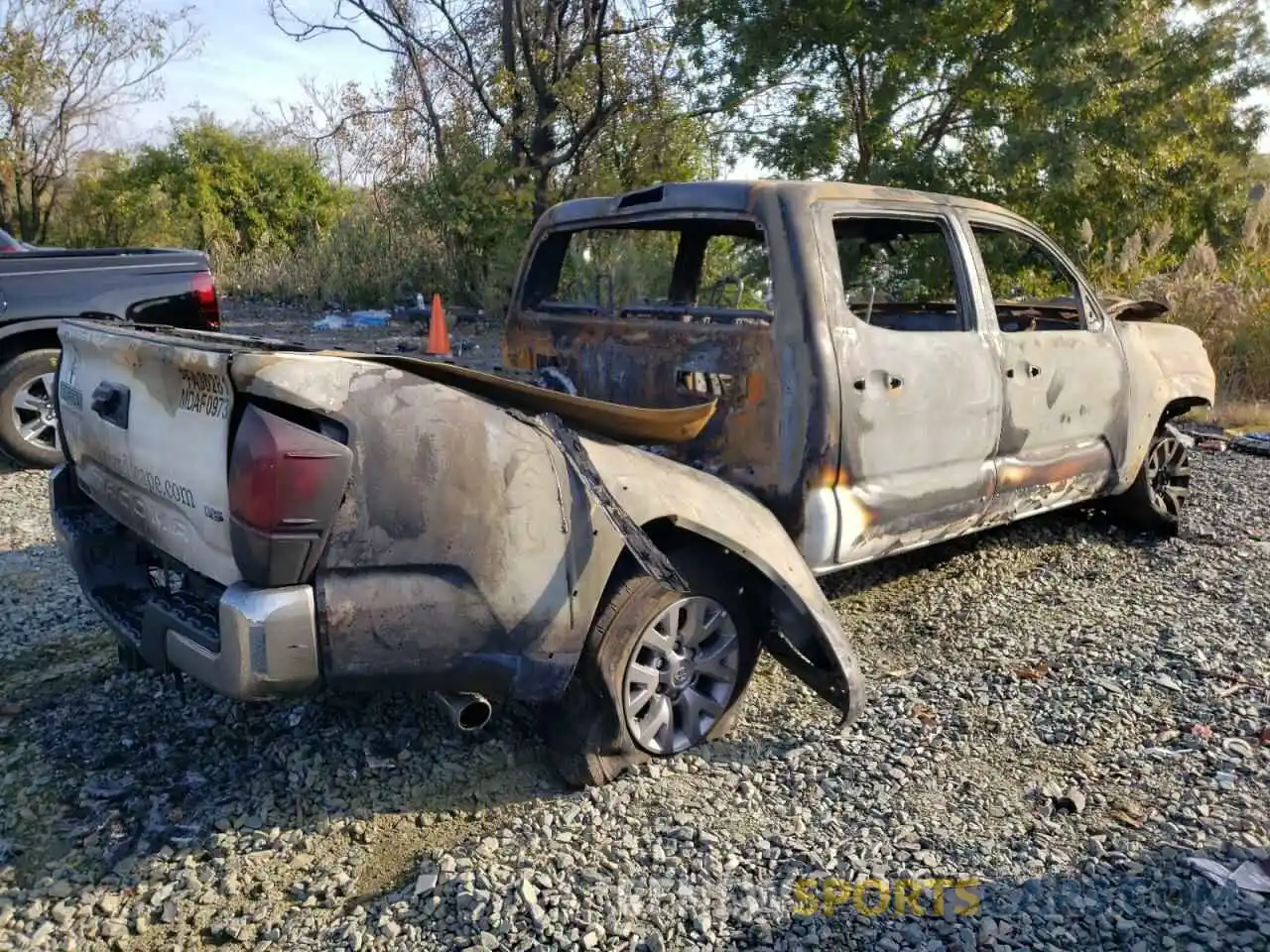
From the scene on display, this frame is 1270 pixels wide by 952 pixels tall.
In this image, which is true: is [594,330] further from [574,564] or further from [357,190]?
[357,190]

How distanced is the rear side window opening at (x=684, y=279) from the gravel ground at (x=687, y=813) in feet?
5.06

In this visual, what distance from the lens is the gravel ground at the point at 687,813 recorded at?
253 centimetres

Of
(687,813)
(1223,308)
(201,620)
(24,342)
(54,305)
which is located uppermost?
(1223,308)

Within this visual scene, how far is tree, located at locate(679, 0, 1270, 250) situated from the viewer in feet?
37.0

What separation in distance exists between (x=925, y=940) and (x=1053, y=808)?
32.1 inches

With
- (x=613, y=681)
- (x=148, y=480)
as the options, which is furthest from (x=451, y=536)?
(x=148, y=480)

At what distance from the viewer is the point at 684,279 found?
16.9ft

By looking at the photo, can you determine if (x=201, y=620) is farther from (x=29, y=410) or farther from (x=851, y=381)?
(x=29, y=410)

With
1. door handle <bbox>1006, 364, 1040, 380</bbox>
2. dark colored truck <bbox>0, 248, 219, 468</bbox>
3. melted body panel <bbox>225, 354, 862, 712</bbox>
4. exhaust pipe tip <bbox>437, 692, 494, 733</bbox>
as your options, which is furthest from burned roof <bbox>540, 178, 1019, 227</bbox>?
dark colored truck <bbox>0, 248, 219, 468</bbox>

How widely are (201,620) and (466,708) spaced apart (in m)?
0.76

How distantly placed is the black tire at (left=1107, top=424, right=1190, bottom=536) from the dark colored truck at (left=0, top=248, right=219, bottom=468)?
242 inches

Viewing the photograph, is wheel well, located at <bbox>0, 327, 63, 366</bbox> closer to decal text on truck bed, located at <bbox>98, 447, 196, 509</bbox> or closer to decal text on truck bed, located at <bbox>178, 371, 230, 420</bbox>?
decal text on truck bed, located at <bbox>98, 447, 196, 509</bbox>

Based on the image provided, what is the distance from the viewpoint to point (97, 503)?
3377 mm

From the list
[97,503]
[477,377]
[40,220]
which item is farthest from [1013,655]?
[40,220]
